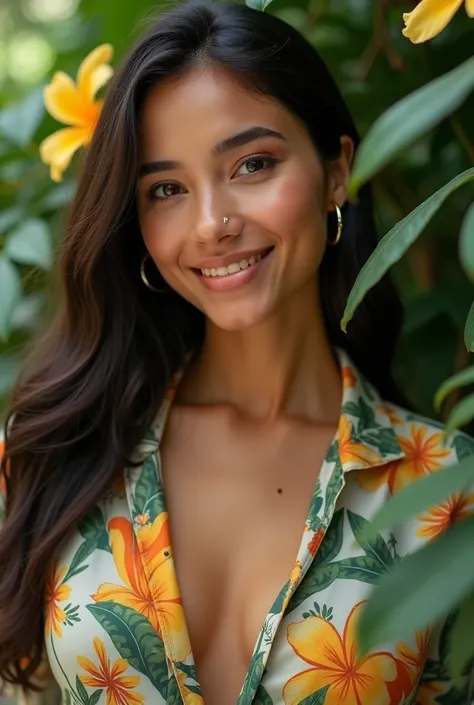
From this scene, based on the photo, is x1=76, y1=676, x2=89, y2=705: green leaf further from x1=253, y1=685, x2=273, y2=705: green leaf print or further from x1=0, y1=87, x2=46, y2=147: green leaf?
x1=0, y1=87, x2=46, y2=147: green leaf

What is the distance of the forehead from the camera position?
109cm

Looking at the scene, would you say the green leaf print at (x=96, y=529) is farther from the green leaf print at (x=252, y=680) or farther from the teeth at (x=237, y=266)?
the teeth at (x=237, y=266)

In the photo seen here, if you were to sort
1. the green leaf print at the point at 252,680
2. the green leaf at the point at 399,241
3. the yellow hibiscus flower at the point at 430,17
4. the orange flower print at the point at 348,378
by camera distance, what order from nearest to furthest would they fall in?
the green leaf at the point at 399,241 → the yellow hibiscus flower at the point at 430,17 → the green leaf print at the point at 252,680 → the orange flower print at the point at 348,378

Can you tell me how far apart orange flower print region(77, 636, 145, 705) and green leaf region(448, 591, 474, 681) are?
0.64 m

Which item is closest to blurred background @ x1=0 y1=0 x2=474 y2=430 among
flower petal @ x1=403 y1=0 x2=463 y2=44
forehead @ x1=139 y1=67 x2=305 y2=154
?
forehead @ x1=139 y1=67 x2=305 y2=154

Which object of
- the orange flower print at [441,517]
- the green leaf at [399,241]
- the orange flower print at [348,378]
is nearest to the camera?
the green leaf at [399,241]

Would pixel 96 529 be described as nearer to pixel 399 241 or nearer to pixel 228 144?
pixel 228 144

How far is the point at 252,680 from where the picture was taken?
105cm

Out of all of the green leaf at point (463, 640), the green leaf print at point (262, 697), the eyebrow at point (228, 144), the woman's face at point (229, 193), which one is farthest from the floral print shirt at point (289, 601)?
the green leaf at point (463, 640)

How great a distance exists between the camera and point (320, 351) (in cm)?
133

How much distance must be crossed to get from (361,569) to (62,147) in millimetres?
609

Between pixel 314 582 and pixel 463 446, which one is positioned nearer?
pixel 314 582

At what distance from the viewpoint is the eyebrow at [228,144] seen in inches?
42.9

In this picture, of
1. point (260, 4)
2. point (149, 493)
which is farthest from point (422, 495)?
point (149, 493)
